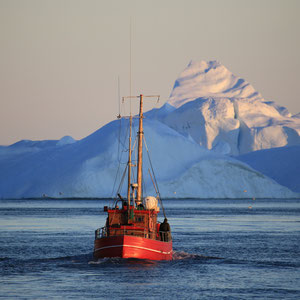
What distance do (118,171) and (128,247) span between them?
347ft

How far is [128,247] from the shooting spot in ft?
120

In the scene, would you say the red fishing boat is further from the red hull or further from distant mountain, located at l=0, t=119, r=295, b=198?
distant mountain, located at l=0, t=119, r=295, b=198

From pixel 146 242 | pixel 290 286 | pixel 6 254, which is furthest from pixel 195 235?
pixel 290 286

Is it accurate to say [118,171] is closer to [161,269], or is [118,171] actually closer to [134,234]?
[134,234]

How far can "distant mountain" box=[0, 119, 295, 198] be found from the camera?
14638cm

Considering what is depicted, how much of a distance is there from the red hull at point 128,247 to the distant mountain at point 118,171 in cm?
10163

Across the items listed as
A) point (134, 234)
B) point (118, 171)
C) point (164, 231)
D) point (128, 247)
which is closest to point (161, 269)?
point (128, 247)

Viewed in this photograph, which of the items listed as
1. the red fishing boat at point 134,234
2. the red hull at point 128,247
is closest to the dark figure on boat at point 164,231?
the red fishing boat at point 134,234

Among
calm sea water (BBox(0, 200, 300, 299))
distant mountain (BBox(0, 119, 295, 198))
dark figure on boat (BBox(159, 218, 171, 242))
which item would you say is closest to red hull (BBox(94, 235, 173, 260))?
calm sea water (BBox(0, 200, 300, 299))

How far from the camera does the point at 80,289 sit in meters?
31.0

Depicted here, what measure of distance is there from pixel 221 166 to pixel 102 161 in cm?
2609

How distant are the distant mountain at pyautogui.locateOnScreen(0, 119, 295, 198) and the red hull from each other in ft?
333

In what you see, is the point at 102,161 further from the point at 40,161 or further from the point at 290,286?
the point at 290,286

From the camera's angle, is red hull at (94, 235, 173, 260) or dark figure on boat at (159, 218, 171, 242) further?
dark figure on boat at (159, 218, 171, 242)
